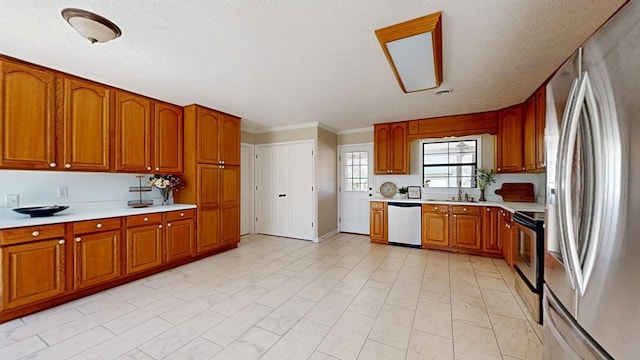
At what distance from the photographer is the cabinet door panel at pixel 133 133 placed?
3.12 meters

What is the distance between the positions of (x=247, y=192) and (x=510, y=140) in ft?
16.6

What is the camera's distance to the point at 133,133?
3.26 metres

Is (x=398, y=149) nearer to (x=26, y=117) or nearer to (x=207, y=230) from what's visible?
(x=207, y=230)

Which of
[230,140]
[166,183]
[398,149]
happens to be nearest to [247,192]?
[230,140]

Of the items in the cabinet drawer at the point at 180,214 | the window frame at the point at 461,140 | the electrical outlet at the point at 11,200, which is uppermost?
the window frame at the point at 461,140

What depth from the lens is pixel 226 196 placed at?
4.29 m

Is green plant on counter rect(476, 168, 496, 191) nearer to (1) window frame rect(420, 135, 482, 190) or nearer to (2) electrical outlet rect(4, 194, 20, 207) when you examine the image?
(1) window frame rect(420, 135, 482, 190)

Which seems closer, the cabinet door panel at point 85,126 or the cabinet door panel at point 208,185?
the cabinet door panel at point 85,126

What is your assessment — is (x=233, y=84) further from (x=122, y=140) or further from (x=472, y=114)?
(x=472, y=114)

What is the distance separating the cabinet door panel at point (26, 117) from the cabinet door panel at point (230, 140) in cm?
199

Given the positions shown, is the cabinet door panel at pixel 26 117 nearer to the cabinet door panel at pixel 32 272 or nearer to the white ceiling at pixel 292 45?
the white ceiling at pixel 292 45

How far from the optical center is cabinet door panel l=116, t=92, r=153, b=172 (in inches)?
123

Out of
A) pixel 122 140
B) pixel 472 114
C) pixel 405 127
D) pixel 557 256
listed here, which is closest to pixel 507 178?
pixel 472 114

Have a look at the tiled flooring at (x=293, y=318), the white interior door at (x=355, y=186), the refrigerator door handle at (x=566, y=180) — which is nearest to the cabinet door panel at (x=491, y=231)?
the tiled flooring at (x=293, y=318)
